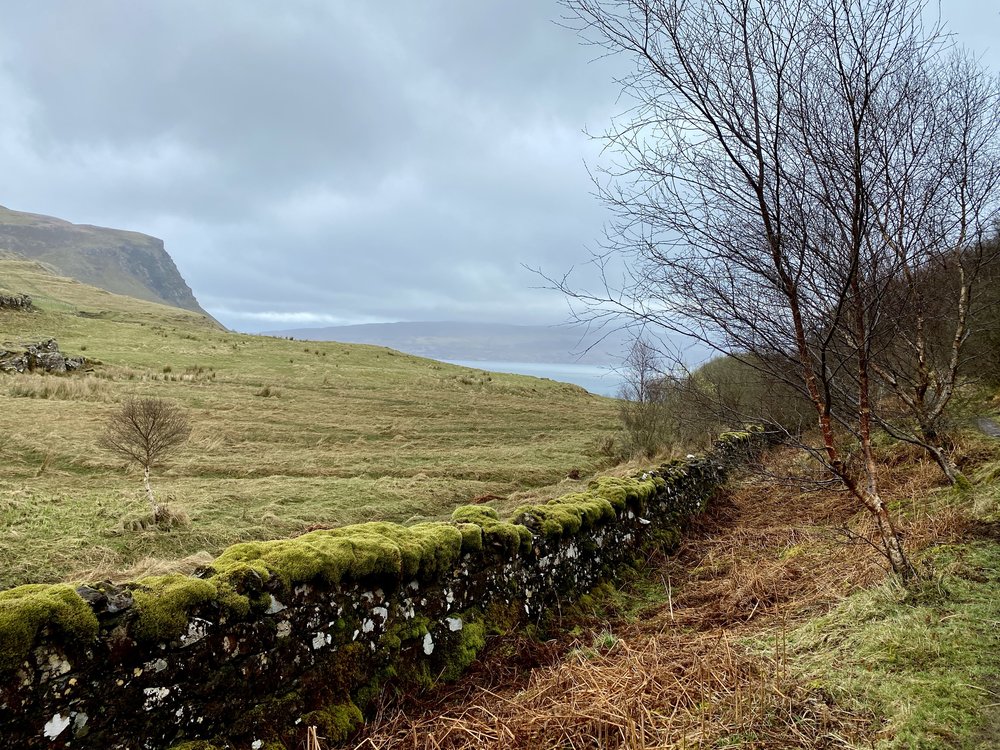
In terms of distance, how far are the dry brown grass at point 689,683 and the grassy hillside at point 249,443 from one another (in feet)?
20.8

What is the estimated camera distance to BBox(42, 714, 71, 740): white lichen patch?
270 centimetres

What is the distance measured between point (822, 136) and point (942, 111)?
3.35m

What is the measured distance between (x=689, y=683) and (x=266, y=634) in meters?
2.99

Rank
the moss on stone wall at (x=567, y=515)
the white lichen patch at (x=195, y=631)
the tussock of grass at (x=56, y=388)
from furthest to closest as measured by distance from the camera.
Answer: the tussock of grass at (x=56, y=388) → the moss on stone wall at (x=567, y=515) → the white lichen patch at (x=195, y=631)

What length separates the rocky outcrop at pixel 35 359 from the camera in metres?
26.5

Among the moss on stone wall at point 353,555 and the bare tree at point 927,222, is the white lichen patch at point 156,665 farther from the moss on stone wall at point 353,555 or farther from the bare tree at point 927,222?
the bare tree at point 927,222

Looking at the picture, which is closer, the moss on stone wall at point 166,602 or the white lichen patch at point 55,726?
the white lichen patch at point 55,726

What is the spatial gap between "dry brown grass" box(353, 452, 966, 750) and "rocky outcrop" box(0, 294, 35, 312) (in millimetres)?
52940

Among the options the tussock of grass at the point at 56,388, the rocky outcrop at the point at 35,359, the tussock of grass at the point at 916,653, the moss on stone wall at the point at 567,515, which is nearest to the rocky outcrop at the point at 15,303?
the rocky outcrop at the point at 35,359

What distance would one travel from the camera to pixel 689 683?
371cm

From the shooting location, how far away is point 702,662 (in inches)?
155

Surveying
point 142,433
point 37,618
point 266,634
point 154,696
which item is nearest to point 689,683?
point 266,634

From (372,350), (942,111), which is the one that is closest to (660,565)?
(942,111)

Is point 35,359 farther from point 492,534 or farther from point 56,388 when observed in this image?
point 492,534
